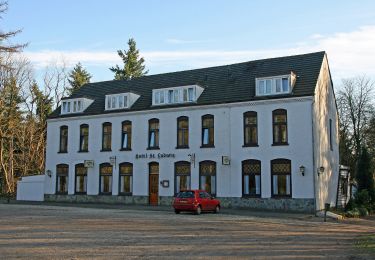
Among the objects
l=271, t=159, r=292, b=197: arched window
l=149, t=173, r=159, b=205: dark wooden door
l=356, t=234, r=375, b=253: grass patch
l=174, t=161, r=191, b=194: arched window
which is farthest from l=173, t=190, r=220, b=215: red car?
l=356, t=234, r=375, b=253: grass patch

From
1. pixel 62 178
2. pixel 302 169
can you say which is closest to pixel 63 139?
pixel 62 178

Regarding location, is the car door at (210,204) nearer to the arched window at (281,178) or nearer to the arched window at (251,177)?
the arched window at (251,177)

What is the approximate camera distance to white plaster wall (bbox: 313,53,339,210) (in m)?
30.4

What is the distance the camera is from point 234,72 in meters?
36.2

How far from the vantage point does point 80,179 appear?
127 ft

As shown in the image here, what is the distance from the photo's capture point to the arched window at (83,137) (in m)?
39.0

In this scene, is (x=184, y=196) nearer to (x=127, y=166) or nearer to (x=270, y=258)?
(x=127, y=166)

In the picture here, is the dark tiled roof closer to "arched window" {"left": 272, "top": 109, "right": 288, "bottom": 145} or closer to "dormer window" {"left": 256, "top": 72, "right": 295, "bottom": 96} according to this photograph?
"dormer window" {"left": 256, "top": 72, "right": 295, "bottom": 96}

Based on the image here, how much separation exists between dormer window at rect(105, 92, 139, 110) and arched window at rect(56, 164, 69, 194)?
643 cm

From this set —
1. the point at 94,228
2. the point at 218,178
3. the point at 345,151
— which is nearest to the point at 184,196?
the point at 218,178

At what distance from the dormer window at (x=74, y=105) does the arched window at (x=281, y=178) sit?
1750 cm

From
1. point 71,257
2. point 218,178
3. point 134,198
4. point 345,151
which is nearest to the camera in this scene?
point 71,257

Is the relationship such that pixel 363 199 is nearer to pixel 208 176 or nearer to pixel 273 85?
pixel 273 85

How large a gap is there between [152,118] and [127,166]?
4249 millimetres
